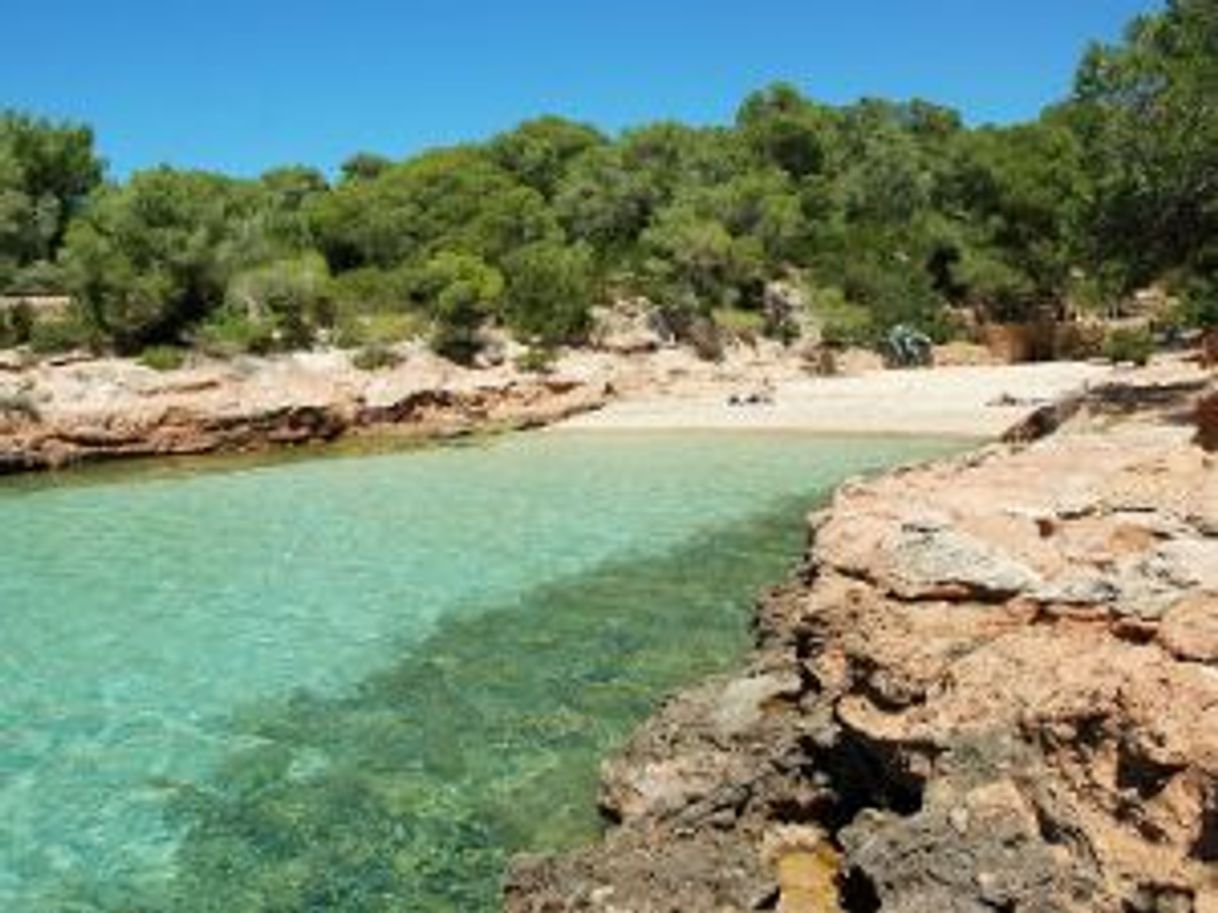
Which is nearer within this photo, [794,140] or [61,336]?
[61,336]

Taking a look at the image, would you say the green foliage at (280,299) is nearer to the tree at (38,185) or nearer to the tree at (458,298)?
the tree at (458,298)

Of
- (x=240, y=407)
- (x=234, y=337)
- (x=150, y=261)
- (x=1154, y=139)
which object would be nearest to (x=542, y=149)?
(x=150, y=261)

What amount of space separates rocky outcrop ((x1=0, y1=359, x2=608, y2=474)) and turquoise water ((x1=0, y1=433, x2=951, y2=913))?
317 inches

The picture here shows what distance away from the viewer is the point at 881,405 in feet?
148

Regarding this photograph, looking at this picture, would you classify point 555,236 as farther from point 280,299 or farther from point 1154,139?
point 1154,139

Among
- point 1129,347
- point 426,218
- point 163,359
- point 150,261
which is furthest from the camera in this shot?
point 426,218

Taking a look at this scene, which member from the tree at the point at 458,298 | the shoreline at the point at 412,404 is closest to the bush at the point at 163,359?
the shoreline at the point at 412,404

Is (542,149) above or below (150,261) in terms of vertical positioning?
above

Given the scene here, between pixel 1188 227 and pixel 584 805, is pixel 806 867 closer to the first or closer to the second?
pixel 584 805

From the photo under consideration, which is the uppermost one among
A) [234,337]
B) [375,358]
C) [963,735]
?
[234,337]

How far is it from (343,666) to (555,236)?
46730 mm

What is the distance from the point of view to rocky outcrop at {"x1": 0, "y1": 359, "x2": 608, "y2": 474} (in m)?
42.3

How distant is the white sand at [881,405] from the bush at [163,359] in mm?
12598

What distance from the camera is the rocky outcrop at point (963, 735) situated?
8727 mm
